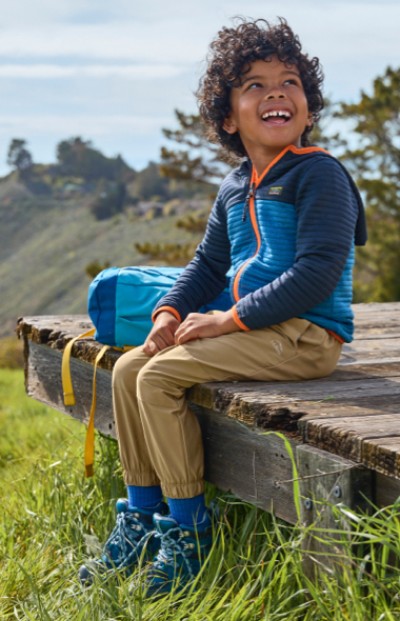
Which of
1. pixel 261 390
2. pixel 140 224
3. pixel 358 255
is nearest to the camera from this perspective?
pixel 261 390

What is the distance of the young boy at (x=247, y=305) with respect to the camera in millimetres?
3033

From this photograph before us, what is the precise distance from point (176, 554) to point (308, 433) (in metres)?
0.65

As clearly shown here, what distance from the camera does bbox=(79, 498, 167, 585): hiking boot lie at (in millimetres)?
3170

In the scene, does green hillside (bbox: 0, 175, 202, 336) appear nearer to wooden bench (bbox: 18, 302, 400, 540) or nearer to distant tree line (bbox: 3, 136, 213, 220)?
distant tree line (bbox: 3, 136, 213, 220)

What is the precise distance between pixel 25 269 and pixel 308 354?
5219 centimetres

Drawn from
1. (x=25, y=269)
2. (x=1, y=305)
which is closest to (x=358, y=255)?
(x=1, y=305)

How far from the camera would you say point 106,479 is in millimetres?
3971

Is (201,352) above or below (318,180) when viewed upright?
below

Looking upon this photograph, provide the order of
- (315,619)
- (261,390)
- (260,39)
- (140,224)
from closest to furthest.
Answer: (315,619)
(261,390)
(260,39)
(140,224)

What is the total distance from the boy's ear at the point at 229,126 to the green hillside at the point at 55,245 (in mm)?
32333

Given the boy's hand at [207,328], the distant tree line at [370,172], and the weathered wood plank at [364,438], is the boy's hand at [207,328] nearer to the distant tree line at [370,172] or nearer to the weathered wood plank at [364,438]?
the weathered wood plank at [364,438]

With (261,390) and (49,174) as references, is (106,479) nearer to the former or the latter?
(261,390)

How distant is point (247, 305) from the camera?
3098 millimetres

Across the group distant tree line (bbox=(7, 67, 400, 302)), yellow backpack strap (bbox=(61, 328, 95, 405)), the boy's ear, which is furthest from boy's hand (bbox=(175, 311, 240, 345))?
distant tree line (bbox=(7, 67, 400, 302))
